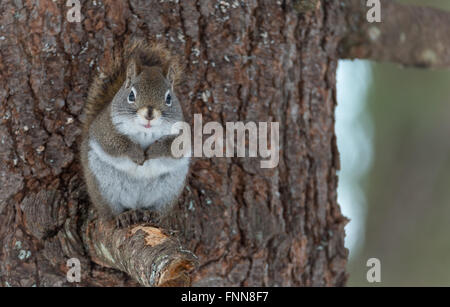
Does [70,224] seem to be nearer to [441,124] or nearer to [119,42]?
[119,42]

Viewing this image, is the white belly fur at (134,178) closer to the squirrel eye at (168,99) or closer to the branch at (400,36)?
the squirrel eye at (168,99)

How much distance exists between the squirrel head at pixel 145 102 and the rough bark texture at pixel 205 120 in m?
0.13

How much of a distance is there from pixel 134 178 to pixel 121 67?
37 centimetres

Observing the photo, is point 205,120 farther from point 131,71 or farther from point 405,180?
point 405,180

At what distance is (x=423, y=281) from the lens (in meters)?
3.10

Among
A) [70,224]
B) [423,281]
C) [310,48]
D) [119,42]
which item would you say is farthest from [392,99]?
[70,224]

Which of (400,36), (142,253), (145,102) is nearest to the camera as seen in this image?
(142,253)

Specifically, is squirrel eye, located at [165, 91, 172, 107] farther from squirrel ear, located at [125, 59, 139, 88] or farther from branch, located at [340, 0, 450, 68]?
branch, located at [340, 0, 450, 68]

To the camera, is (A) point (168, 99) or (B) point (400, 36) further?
(B) point (400, 36)

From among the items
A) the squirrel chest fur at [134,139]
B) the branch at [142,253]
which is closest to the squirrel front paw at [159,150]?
the squirrel chest fur at [134,139]

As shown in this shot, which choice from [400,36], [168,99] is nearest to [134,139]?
[168,99]

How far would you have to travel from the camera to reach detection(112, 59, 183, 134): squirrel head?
1.58 metres

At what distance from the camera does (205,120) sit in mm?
1773
